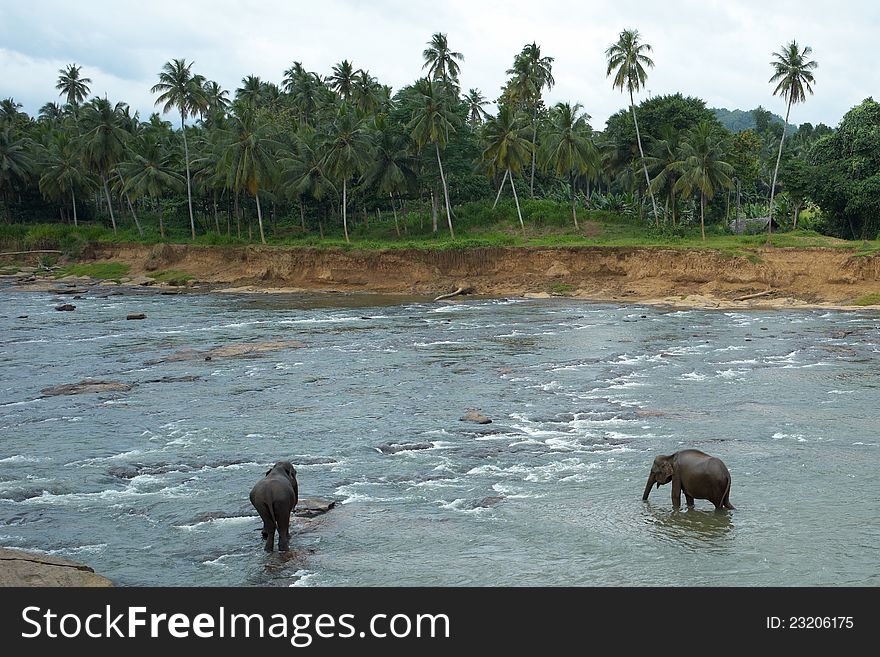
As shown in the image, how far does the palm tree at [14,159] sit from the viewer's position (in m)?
74.2

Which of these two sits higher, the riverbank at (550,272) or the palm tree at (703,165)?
the palm tree at (703,165)

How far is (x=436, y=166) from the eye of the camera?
65.4m

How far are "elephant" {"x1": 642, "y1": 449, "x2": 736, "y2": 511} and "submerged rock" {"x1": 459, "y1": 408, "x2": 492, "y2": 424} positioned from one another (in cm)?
690

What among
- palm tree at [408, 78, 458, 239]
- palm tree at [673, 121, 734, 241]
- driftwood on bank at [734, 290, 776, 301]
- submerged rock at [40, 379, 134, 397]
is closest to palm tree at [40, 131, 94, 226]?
palm tree at [408, 78, 458, 239]

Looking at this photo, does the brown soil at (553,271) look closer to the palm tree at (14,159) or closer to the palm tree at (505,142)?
the palm tree at (505,142)

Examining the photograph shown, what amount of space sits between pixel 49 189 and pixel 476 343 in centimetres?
5459

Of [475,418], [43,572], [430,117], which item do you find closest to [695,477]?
[475,418]

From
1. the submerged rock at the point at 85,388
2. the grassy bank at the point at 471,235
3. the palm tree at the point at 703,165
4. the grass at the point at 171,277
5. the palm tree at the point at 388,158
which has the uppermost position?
the palm tree at the point at 388,158

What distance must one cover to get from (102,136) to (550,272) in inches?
1510

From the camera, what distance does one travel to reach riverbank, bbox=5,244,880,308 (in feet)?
148

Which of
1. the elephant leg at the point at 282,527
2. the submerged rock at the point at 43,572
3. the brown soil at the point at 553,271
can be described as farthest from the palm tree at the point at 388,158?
the submerged rock at the point at 43,572

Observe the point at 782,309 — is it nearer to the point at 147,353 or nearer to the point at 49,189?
the point at 147,353

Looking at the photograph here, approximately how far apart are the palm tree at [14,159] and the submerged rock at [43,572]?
7166 cm

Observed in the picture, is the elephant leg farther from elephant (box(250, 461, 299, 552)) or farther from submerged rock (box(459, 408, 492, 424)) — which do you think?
submerged rock (box(459, 408, 492, 424))
